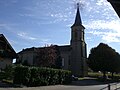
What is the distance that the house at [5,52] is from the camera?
41.1 metres

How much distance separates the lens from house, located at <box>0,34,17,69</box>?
135ft

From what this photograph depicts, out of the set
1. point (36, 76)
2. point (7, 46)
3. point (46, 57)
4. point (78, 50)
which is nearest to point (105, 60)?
point (78, 50)

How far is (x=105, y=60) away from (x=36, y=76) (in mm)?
40136

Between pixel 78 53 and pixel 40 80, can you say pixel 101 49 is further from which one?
pixel 40 80

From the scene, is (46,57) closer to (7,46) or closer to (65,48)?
(65,48)

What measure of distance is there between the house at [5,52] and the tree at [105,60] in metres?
31.5

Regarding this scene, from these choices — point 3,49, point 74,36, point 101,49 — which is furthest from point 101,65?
point 3,49

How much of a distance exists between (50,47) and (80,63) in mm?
11510

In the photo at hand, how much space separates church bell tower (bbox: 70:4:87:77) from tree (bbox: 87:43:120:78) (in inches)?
260

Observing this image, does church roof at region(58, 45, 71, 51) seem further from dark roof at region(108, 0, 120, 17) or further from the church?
dark roof at region(108, 0, 120, 17)

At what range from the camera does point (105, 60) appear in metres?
67.5

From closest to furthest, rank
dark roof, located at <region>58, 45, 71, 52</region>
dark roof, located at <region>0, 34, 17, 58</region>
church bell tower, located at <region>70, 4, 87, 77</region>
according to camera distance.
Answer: dark roof, located at <region>0, 34, 17, 58</region> < church bell tower, located at <region>70, 4, 87, 77</region> < dark roof, located at <region>58, 45, 71, 52</region>

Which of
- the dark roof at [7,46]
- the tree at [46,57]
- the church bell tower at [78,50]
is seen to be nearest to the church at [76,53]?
the church bell tower at [78,50]

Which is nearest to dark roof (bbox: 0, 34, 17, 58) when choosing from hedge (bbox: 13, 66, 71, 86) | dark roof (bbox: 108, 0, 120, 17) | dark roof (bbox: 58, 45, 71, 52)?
hedge (bbox: 13, 66, 71, 86)
